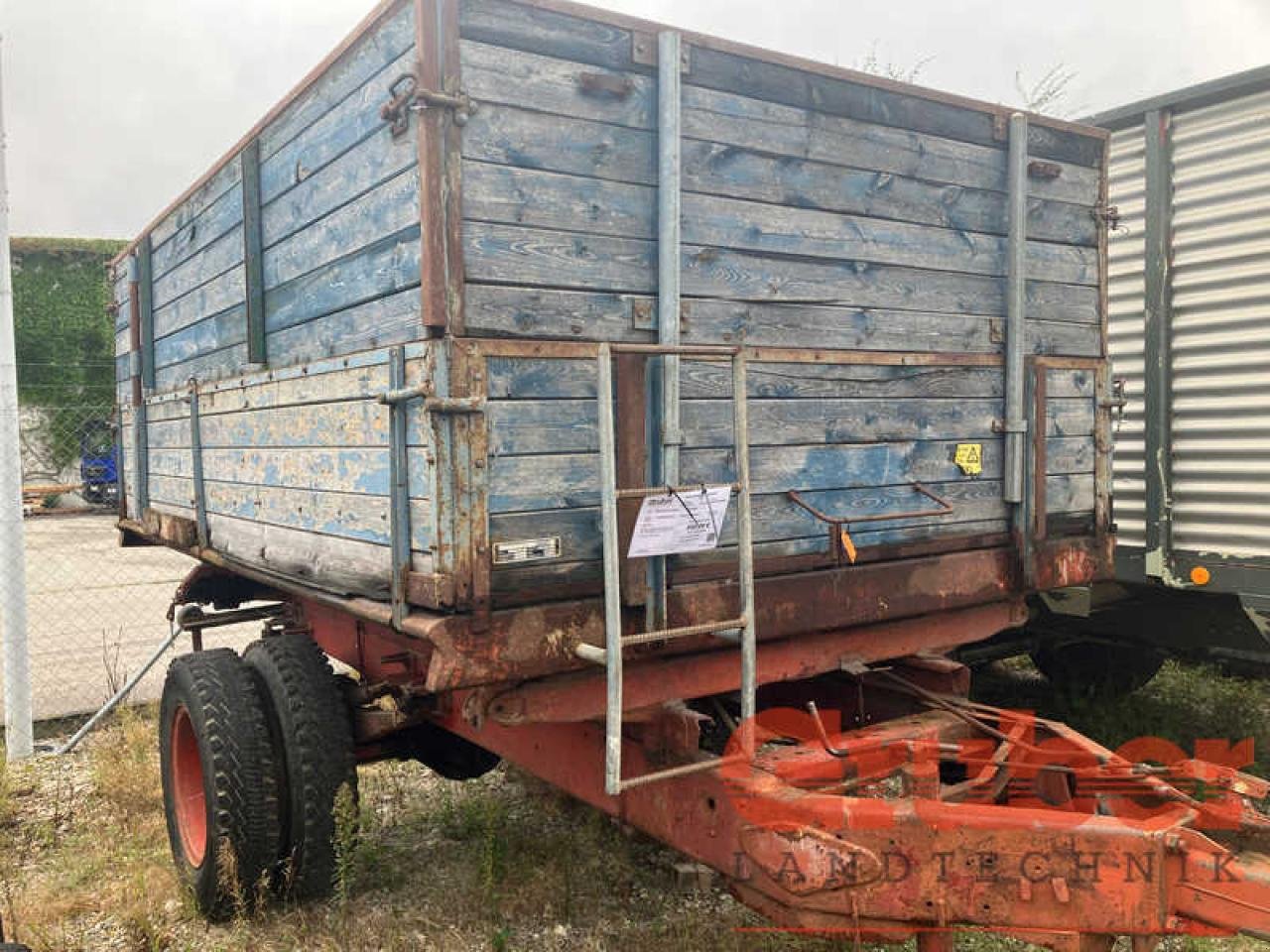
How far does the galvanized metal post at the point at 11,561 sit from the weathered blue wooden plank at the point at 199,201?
119 centimetres

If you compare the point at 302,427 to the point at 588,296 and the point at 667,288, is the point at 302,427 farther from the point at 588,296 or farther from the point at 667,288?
the point at 667,288

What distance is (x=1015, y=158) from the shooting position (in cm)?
353

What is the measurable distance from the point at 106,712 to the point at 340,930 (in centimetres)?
353

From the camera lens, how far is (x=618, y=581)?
8.04ft

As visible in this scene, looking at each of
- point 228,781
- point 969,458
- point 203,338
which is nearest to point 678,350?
point 969,458

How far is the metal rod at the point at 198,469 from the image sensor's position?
4.48 m

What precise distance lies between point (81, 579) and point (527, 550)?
11.9 m

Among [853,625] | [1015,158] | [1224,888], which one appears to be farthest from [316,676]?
[1015,158]

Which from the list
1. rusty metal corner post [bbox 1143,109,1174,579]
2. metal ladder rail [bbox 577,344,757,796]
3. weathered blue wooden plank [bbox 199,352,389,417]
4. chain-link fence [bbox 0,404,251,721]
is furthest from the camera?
chain-link fence [bbox 0,404,251,721]

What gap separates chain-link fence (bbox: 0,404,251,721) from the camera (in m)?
7.37

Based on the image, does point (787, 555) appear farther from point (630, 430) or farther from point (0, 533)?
point (0, 533)

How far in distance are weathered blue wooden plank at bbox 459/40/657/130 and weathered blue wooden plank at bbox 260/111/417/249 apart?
0.25 m

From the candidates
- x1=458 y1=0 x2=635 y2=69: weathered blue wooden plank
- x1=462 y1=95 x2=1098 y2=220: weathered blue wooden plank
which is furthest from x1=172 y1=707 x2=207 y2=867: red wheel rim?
x1=458 y1=0 x2=635 y2=69: weathered blue wooden plank

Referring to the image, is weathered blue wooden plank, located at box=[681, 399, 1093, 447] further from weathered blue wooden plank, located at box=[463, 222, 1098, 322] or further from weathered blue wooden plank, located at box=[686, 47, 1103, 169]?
weathered blue wooden plank, located at box=[686, 47, 1103, 169]
